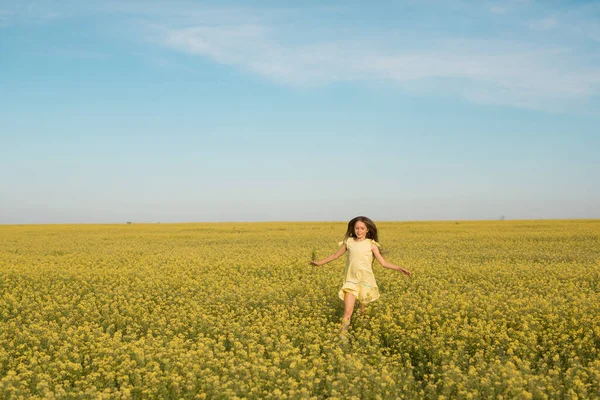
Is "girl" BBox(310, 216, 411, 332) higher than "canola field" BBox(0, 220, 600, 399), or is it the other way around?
"girl" BBox(310, 216, 411, 332)

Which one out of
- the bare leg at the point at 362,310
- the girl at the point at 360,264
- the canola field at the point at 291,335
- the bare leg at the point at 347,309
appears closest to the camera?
the canola field at the point at 291,335

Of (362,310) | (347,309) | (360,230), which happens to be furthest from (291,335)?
(360,230)

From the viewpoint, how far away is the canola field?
5.70 metres

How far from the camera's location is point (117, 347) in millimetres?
7344

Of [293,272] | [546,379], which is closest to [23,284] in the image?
[293,272]

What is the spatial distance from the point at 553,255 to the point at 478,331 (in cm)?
1278

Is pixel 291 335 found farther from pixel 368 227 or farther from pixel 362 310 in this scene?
pixel 368 227

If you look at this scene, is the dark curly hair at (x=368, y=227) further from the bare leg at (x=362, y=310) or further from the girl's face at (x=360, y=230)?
the bare leg at (x=362, y=310)

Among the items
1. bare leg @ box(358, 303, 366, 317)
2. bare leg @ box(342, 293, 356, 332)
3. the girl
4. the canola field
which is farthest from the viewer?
bare leg @ box(358, 303, 366, 317)

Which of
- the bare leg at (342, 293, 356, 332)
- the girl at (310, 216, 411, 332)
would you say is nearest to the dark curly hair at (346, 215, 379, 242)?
the girl at (310, 216, 411, 332)

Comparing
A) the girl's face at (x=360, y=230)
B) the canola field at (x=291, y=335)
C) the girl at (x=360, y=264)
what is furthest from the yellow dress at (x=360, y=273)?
the canola field at (x=291, y=335)

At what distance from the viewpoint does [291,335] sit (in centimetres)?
777

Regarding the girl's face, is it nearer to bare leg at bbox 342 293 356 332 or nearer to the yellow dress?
the yellow dress

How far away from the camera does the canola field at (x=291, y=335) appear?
225 inches
